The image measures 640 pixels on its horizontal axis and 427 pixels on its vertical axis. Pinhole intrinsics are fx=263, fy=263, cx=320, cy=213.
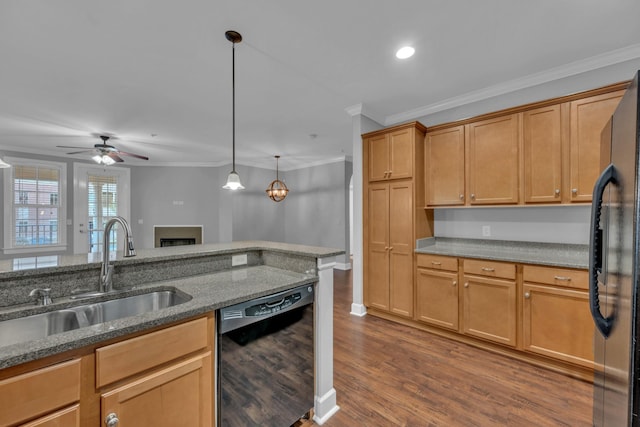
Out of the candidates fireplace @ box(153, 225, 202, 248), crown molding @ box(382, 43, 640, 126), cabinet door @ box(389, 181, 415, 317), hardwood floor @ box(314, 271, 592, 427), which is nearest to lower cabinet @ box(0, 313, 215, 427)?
hardwood floor @ box(314, 271, 592, 427)

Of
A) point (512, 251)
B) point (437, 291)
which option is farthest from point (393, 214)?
point (512, 251)

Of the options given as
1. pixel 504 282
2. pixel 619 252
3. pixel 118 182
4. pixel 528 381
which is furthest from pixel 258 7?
pixel 118 182

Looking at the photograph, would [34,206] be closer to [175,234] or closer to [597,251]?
[175,234]

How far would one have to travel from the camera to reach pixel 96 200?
636 centimetres

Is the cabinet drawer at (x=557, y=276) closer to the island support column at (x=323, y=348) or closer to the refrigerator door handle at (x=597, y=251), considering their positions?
the refrigerator door handle at (x=597, y=251)

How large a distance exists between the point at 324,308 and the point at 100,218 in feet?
23.4

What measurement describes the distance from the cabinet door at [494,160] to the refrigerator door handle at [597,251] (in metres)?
1.65

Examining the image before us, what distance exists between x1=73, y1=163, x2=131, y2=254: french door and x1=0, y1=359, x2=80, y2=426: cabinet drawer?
6036 mm

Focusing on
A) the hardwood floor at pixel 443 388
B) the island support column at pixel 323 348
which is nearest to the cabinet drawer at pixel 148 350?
the island support column at pixel 323 348

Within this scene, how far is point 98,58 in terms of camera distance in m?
2.41

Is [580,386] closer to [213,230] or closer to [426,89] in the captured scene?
[426,89]

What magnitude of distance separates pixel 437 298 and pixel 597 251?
73.6 inches

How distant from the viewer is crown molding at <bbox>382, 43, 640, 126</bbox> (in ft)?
7.50

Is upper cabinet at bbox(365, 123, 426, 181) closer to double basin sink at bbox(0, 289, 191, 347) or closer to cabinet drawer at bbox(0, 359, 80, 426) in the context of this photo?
double basin sink at bbox(0, 289, 191, 347)
